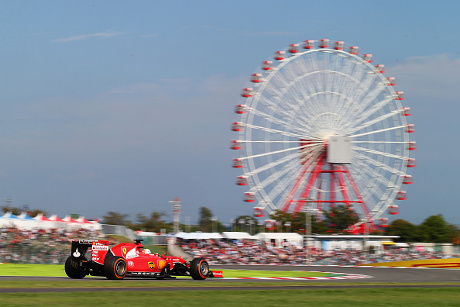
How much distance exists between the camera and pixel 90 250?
2047 centimetres

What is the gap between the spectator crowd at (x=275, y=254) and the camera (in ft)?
153

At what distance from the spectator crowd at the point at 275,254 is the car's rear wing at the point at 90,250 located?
25451 mm

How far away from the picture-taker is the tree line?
75.2m

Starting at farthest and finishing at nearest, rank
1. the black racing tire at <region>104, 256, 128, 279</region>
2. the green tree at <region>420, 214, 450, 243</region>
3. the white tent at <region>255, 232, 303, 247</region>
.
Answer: the green tree at <region>420, 214, 450, 243</region>, the white tent at <region>255, 232, 303, 247</region>, the black racing tire at <region>104, 256, 128, 279</region>

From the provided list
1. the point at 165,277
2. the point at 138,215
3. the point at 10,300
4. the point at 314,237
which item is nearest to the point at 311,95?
the point at 314,237

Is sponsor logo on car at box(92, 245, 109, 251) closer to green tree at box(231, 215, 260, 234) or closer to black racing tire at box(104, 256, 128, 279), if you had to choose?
black racing tire at box(104, 256, 128, 279)

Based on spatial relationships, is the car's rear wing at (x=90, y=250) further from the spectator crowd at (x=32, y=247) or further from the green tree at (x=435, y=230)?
the green tree at (x=435, y=230)

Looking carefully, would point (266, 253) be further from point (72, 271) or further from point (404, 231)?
point (404, 231)

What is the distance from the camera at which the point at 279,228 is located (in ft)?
250

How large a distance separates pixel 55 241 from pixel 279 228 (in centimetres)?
4236

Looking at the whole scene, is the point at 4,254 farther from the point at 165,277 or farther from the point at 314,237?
the point at 314,237

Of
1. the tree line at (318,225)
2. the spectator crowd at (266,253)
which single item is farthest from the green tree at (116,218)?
the spectator crowd at (266,253)

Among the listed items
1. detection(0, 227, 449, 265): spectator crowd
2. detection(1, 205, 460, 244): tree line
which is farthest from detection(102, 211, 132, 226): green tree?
detection(0, 227, 449, 265): spectator crowd

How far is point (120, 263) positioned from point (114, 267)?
324 millimetres
